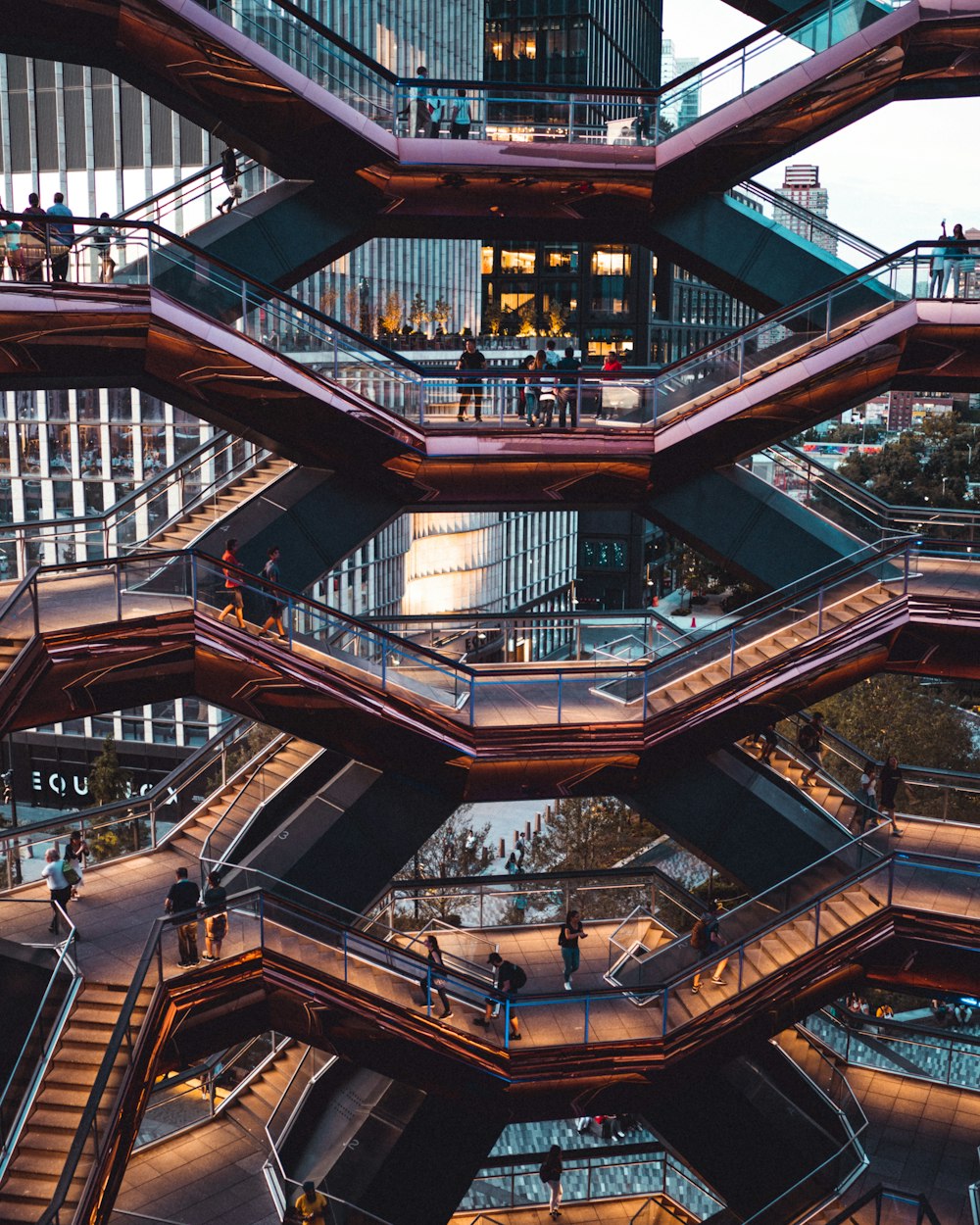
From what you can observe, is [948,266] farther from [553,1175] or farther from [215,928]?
[553,1175]

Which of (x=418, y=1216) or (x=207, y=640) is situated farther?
(x=418, y=1216)

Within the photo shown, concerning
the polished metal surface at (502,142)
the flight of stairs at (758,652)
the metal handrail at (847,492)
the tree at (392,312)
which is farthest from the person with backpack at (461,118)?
the tree at (392,312)

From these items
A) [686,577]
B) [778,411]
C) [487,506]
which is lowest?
[686,577]

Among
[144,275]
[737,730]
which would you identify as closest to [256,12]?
[144,275]

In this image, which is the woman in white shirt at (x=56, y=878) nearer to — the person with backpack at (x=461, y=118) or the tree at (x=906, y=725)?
the person with backpack at (x=461, y=118)

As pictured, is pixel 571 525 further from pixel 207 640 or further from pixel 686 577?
pixel 207 640

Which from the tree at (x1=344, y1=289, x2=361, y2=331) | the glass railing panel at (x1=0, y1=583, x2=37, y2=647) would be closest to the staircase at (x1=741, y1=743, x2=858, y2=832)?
the glass railing panel at (x1=0, y1=583, x2=37, y2=647)
